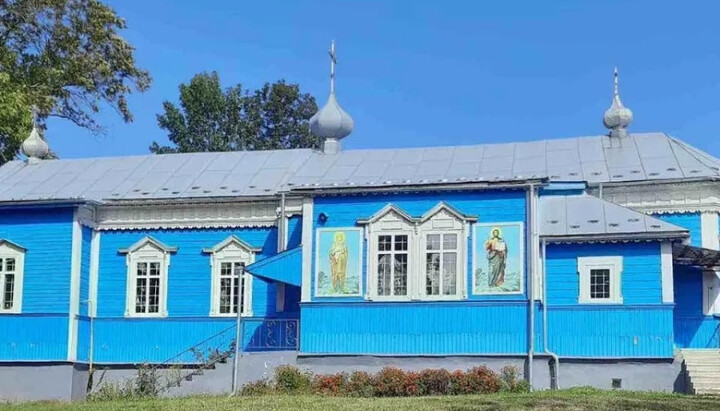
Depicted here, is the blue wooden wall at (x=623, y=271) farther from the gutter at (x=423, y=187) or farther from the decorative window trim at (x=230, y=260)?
the decorative window trim at (x=230, y=260)

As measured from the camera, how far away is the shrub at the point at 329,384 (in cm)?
2142

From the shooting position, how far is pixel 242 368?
895 inches

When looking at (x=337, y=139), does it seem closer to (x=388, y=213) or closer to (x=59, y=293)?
(x=388, y=213)

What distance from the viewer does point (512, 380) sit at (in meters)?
21.2

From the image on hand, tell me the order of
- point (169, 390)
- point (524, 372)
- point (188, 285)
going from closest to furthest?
1. point (524, 372)
2. point (169, 390)
3. point (188, 285)

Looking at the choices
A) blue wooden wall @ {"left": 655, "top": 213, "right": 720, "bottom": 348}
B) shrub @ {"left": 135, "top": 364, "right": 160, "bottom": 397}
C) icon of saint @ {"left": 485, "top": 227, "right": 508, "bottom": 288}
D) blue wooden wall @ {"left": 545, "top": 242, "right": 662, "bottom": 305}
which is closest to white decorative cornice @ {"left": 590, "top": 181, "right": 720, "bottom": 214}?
blue wooden wall @ {"left": 655, "top": 213, "right": 720, "bottom": 348}

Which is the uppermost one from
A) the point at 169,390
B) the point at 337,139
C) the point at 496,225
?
the point at 337,139

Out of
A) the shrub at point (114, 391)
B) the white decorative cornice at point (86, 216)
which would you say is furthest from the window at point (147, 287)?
the shrub at point (114, 391)

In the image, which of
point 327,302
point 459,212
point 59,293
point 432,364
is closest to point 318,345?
point 327,302

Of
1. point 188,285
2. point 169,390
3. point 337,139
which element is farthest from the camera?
point 337,139

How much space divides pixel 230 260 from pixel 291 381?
4.40 meters

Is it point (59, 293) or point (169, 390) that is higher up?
point (59, 293)

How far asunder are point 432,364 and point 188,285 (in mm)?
6453

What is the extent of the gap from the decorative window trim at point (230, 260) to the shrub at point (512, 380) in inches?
249
